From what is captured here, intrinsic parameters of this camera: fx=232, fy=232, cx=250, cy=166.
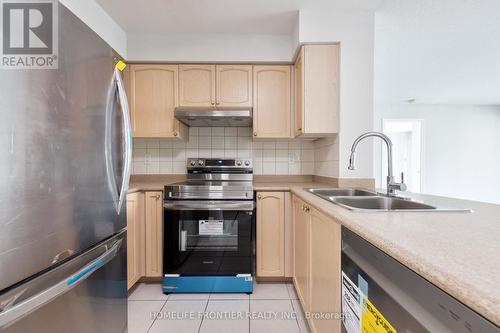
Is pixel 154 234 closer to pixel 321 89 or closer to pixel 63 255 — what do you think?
pixel 63 255

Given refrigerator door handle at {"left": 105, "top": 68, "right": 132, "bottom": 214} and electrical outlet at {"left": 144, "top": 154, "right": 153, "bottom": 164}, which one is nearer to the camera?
refrigerator door handle at {"left": 105, "top": 68, "right": 132, "bottom": 214}

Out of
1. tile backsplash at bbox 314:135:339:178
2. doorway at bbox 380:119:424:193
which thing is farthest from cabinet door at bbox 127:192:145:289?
doorway at bbox 380:119:424:193

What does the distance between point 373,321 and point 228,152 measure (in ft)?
6.80

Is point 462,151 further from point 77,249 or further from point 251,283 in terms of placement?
point 77,249

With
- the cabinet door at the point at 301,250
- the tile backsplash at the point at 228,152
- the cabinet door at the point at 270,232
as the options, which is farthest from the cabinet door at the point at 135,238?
the cabinet door at the point at 301,250

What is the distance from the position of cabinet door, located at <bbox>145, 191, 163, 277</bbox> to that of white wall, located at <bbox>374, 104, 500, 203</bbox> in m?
4.97

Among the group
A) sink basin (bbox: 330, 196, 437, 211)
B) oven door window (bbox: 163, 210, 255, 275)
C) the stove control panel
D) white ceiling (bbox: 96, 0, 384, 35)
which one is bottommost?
oven door window (bbox: 163, 210, 255, 275)

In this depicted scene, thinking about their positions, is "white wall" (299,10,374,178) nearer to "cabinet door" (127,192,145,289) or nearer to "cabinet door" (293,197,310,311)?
"cabinet door" (293,197,310,311)

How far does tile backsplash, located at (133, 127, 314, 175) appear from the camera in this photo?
258cm

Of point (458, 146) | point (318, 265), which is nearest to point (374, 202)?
point (318, 265)

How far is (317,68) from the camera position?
76.9 inches

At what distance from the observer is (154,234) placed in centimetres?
202

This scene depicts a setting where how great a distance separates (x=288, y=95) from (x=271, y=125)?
1.13 feet


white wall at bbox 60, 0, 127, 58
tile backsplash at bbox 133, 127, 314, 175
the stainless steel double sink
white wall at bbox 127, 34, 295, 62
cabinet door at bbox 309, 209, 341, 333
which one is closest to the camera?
cabinet door at bbox 309, 209, 341, 333
